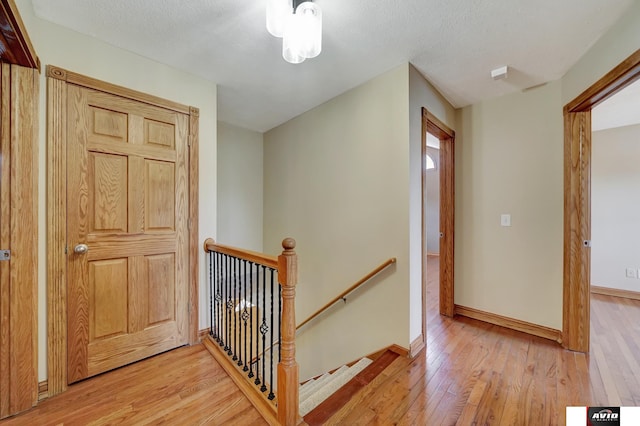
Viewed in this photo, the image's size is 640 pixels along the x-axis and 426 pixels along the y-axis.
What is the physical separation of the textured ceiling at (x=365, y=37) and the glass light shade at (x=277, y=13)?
0.80ft

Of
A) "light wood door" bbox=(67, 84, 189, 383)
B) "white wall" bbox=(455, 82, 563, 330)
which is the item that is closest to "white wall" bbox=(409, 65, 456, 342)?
"white wall" bbox=(455, 82, 563, 330)

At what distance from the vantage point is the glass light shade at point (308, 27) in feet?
4.18

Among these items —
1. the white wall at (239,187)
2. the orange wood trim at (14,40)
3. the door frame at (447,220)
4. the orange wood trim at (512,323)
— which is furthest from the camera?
the white wall at (239,187)

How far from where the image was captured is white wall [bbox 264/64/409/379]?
207 centimetres

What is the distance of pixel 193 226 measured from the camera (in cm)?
216

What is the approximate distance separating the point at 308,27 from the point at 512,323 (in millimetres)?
3074

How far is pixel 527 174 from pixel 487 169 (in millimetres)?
338

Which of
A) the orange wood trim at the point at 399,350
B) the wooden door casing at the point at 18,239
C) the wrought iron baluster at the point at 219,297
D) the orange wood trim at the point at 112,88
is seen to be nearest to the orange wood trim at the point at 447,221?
the orange wood trim at the point at 399,350

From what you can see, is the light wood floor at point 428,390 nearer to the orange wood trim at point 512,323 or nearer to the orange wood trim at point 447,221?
the orange wood trim at point 512,323

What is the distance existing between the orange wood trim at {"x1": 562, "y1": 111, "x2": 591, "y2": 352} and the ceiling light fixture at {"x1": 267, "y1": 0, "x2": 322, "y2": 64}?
7.45ft

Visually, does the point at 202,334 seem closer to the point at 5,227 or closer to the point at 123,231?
the point at 123,231

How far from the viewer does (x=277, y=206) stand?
11.5ft

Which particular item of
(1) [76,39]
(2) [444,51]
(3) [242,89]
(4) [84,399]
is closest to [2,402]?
(4) [84,399]

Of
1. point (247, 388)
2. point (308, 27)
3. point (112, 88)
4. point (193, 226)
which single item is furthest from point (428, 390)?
point (112, 88)
